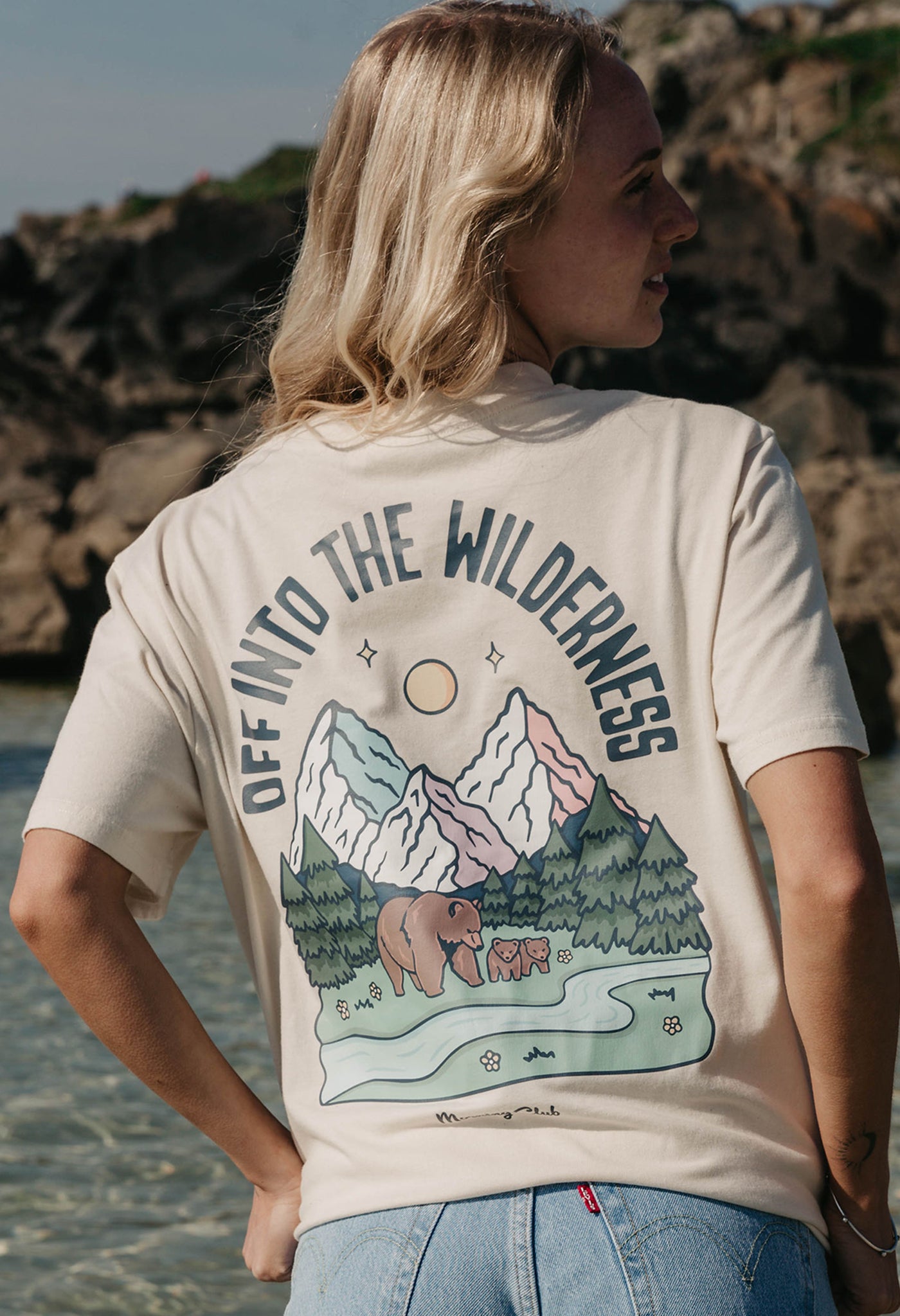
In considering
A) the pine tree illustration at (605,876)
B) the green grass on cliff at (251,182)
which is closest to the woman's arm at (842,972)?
the pine tree illustration at (605,876)

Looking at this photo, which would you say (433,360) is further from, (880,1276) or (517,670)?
(880,1276)

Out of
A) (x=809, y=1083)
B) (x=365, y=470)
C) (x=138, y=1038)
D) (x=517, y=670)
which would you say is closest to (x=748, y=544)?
(x=517, y=670)

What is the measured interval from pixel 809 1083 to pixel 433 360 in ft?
2.10

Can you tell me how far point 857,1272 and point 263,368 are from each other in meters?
8.25

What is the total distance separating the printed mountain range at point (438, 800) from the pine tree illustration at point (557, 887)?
0.03 feet

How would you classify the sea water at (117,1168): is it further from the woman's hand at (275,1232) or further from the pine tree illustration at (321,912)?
the pine tree illustration at (321,912)

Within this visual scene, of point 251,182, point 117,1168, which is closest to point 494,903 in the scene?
point 117,1168

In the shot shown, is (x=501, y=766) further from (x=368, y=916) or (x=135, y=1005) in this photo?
Answer: (x=135, y=1005)

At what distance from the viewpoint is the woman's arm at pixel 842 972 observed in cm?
101

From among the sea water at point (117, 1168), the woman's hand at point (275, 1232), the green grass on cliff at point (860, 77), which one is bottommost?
the green grass on cliff at point (860, 77)

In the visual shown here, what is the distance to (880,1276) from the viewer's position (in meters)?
1.07

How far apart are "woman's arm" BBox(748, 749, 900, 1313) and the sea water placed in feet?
7.17

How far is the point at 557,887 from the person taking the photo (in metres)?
1.05

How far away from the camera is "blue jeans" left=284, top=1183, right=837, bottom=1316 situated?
91 cm
